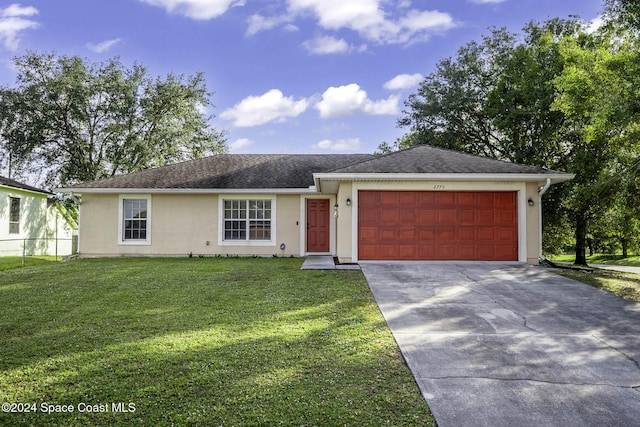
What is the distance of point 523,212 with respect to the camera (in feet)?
34.0

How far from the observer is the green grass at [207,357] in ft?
9.36

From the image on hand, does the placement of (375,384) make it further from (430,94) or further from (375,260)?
(430,94)

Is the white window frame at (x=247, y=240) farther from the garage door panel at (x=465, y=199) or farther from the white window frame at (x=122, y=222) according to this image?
the garage door panel at (x=465, y=199)

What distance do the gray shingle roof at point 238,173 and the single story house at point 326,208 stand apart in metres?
0.04

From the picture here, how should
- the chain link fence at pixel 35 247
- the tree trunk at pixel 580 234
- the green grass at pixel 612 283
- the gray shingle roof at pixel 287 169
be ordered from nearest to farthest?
the green grass at pixel 612 283, the gray shingle roof at pixel 287 169, the chain link fence at pixel 35 247, the tree trunk at pixel 580 234

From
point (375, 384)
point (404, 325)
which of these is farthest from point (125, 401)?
point (404, 325)

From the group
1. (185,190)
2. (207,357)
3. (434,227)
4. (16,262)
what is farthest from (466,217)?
(16,262)

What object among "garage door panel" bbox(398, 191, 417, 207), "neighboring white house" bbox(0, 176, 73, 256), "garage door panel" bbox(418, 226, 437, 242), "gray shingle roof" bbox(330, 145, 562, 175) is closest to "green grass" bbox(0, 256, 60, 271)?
"neighboring white house" bbox(0, 176, 73, 256)

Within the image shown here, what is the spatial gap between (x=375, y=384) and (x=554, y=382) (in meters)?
1.66

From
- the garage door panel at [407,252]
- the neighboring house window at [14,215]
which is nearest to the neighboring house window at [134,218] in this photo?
the neighboring house window at [14,215]

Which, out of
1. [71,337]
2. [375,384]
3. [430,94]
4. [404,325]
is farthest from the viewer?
[430,94]

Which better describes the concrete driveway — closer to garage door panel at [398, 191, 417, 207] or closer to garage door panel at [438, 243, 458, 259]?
garage door panel at [438, 243, 458, 259]

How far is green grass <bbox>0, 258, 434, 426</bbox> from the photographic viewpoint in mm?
2852

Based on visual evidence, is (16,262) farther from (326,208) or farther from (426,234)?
(426,234)
